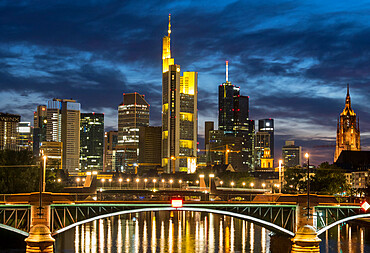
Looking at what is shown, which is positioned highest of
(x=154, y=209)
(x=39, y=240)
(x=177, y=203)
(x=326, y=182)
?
(x=326, y=182)

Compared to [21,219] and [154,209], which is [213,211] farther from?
[21,219]

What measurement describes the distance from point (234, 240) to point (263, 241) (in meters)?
5.31

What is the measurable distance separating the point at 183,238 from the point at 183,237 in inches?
64.1

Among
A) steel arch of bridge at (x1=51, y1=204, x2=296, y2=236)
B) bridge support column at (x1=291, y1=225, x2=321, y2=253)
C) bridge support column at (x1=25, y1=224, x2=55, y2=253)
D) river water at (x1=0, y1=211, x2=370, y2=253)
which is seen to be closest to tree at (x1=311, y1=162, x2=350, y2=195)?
river water at (x1=0, y1=211, x2=370, y2=253)

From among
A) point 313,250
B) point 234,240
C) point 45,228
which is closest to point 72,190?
point 234,240

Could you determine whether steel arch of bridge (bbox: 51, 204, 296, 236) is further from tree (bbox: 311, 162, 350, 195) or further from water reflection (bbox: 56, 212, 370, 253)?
tree (bbox: 311, 162, 350, 195)

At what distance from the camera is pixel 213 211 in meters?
83.2

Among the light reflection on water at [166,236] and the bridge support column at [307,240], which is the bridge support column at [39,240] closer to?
the light reflection on water at [166,236]

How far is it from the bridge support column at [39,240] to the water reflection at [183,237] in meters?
19.4

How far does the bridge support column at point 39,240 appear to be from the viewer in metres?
77.4

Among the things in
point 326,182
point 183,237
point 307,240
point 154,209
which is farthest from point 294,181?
point 154,209

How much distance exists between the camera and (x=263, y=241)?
111 meters

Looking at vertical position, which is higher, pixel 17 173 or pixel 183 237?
pixel 17 173

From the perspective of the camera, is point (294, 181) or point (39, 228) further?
point (294, 181)
